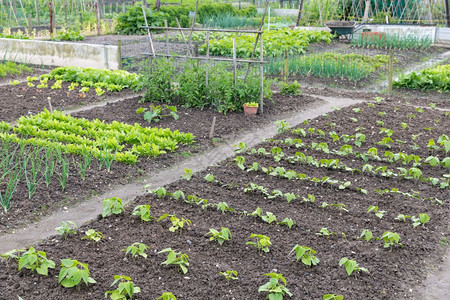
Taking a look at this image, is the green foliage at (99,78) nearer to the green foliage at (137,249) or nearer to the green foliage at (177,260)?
the green foliage at (137,249)

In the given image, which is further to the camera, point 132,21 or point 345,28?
point 132,21

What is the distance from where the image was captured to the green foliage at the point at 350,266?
178 inches

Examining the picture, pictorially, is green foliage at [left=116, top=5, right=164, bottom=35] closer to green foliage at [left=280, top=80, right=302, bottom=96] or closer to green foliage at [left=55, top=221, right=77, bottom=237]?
green foliage at [left=280, top=80, right=302, bottom=96]

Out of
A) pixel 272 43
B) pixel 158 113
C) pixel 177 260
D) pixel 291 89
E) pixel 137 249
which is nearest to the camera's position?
pixel 177 260

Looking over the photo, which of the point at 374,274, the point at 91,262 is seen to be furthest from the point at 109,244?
the point at 374,274

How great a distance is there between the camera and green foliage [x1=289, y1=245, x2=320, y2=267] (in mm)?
4668

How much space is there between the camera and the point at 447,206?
6023 mm

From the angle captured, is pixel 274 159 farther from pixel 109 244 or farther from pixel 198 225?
pixel 109 244

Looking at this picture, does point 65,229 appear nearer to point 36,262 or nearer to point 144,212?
point 36,262

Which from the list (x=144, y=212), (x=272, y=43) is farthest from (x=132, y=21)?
(x=144, y=212)

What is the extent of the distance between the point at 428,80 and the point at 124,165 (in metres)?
7.58

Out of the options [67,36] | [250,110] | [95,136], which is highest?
[67,36]

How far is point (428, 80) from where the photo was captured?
39.4 ft

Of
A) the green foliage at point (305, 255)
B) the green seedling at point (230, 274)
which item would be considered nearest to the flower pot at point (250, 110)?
the green foliage at point (305, 255)
